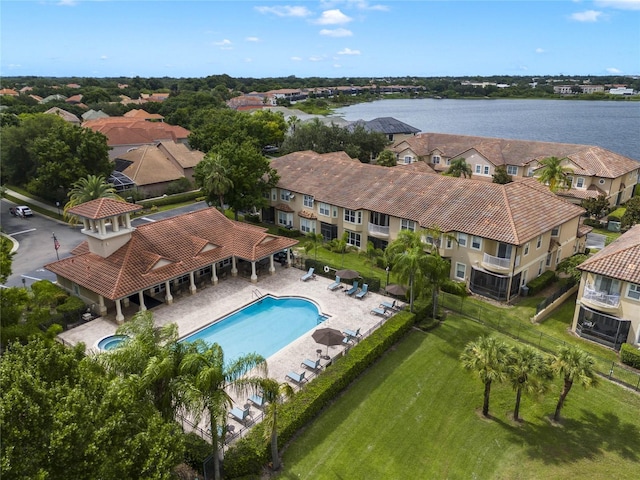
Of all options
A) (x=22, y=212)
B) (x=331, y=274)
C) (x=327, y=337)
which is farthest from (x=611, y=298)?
(x=22, y=212)

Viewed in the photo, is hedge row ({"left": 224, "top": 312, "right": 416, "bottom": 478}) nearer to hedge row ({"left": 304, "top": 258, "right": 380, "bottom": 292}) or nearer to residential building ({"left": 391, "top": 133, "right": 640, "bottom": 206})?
hedge row ({"left": 304, "top": 258, "right": 380, "bottom": 292})

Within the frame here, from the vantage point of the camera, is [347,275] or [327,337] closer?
[327,337]

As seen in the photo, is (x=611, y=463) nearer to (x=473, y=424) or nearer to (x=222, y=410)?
(x=473, y=424)

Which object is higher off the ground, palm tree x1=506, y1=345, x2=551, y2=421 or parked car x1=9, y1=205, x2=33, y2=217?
palm tree x1=506, y1=345, x2=551, y2=421

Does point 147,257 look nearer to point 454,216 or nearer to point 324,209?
point 324,209

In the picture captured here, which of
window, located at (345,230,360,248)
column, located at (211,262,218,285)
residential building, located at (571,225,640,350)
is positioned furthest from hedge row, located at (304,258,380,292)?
residential building, located at (571,225,640,350)

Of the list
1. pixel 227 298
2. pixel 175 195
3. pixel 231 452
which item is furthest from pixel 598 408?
pixel 175 195

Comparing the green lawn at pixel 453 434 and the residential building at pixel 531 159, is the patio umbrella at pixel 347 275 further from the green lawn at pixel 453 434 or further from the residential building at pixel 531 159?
the residential building at pixel 531 159
